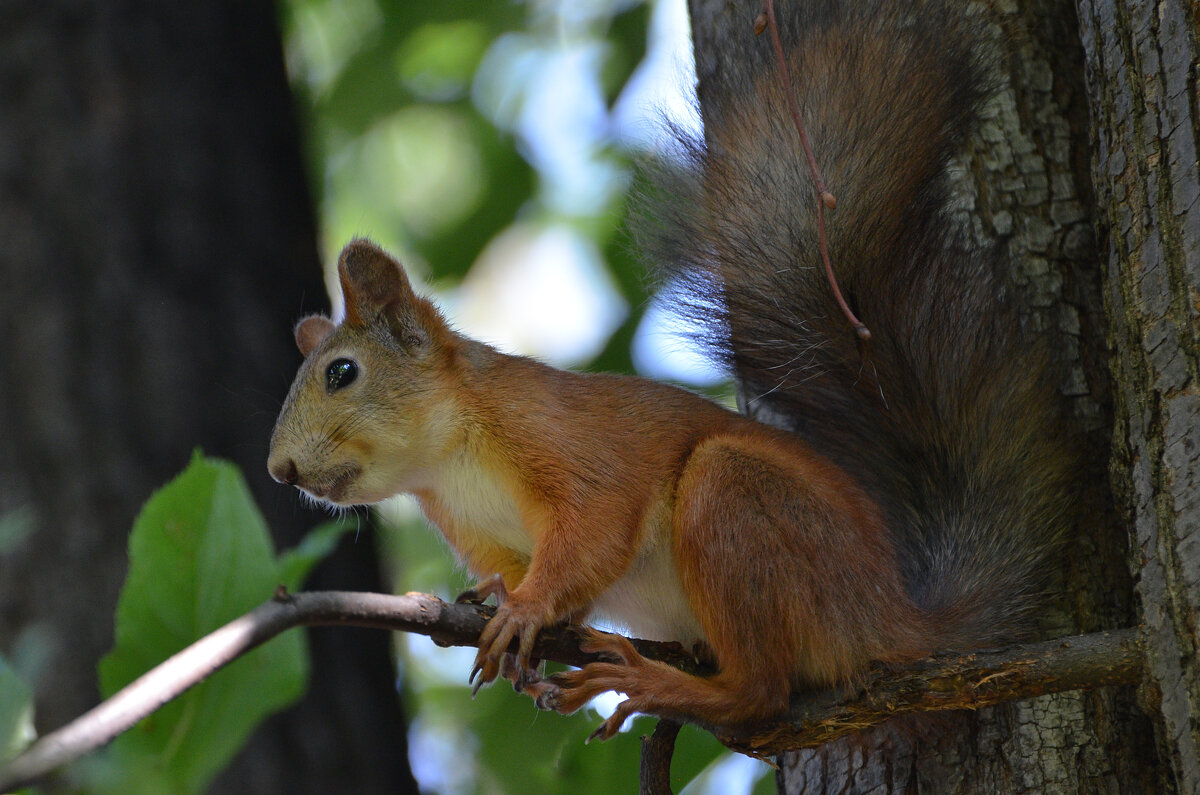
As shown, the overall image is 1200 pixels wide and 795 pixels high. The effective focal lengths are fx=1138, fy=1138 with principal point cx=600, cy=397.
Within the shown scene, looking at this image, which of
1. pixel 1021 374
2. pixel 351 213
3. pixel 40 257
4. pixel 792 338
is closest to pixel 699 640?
pixel 792 338

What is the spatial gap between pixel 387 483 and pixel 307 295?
1.14 m

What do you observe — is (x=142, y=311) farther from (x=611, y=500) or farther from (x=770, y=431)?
(x=770, y=431)

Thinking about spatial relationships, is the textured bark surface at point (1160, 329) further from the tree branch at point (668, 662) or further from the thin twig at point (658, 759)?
the thin twig at point (658, 759)

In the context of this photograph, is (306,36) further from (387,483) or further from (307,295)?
(387,483)

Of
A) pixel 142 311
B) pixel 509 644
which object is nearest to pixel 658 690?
pixel 509 644

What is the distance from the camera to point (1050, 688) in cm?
117

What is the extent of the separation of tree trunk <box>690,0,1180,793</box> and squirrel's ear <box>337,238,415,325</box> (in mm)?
651

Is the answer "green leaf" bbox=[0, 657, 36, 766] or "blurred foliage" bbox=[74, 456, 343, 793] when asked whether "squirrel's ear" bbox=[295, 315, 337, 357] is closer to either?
"blurred foliage" bbox=[74, 456, 343, 793]

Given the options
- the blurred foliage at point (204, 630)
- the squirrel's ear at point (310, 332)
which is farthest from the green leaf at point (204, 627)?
the squirrel's ear at point (310, 332)

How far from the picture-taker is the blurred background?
230 cm

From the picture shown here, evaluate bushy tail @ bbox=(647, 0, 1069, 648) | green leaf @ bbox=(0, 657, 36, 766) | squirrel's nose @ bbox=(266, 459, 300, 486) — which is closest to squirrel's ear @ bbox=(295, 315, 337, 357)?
squirrel's nose @ bbox=(266, 459, 300, 486)

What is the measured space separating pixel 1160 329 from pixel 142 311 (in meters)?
2.08

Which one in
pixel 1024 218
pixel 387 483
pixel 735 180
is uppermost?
pixel 735 180

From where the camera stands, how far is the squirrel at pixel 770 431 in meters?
1.46
